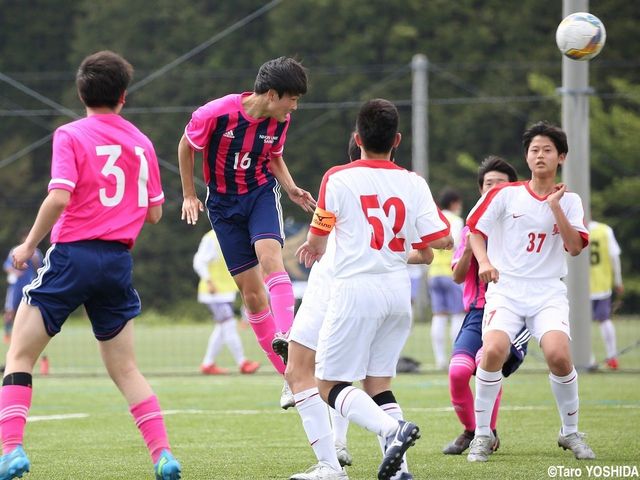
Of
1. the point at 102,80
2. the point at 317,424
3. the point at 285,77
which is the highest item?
the point at 285,77

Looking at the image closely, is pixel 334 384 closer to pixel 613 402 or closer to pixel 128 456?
pixel 128 456

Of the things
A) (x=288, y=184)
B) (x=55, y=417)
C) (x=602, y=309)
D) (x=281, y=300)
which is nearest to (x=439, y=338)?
(x=602, y=309)

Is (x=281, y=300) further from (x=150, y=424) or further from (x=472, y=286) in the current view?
(x=150, y=424)

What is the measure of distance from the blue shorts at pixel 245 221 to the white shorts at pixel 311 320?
46.0 inches

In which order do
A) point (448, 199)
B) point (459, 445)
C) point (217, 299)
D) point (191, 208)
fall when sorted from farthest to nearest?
1. point (217, 299)
2. point (448, 199)
3. point (459, 445)
4. point (191, 208)

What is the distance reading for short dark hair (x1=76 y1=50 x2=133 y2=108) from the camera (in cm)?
591

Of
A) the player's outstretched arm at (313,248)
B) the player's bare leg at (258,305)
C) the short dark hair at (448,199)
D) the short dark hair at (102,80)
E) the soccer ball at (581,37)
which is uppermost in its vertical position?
the soccer ball at (581,37)

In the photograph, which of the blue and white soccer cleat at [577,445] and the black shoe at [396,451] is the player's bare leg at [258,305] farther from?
the black shoe at [396,451]

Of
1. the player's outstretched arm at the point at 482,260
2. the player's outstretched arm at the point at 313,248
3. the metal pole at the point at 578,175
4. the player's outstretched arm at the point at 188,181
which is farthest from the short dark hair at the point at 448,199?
the player's outstretched arm at the point at 313,248

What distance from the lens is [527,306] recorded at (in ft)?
24.1

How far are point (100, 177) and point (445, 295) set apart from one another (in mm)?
10257

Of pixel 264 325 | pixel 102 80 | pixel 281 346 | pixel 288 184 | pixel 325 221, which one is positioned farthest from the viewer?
pixel 264 325

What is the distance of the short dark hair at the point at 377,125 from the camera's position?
6.11m

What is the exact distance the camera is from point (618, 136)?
33219mm
